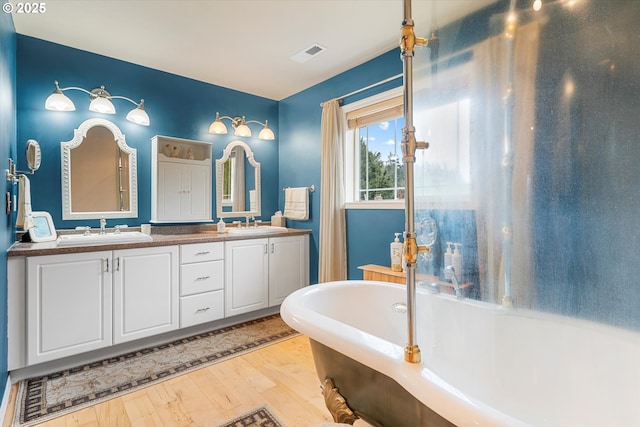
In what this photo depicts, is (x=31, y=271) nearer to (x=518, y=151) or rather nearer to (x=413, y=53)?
(x=413, y=53)

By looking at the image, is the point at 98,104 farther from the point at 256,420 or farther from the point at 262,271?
the point at 256,420

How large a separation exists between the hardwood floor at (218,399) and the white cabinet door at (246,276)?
0.71 meters

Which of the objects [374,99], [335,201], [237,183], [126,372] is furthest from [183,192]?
[374,99]

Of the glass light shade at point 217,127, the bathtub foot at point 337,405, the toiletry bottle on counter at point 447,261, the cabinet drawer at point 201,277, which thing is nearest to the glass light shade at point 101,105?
the glass light shade at point 217,127

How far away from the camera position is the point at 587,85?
1.11 m

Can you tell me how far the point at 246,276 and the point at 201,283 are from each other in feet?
1.42

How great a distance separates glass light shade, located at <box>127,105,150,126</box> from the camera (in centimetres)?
271

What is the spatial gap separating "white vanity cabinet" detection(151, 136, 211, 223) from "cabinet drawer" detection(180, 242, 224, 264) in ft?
1.82

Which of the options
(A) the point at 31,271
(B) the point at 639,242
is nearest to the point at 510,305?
(B) the point at 639,242

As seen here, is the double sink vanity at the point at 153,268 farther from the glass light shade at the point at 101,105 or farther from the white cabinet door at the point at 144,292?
the glass light shade at the point at 101,105

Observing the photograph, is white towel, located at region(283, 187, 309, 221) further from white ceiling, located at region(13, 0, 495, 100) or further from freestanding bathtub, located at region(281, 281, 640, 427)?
freestanding bathtub, located at region(281, 281, 640, 427)

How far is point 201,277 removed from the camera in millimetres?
2713

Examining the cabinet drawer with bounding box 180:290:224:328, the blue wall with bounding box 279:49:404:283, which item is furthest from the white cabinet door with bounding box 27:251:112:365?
the blue wall with bounding box 279:49:404:283

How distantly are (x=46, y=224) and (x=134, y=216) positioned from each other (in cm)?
62
